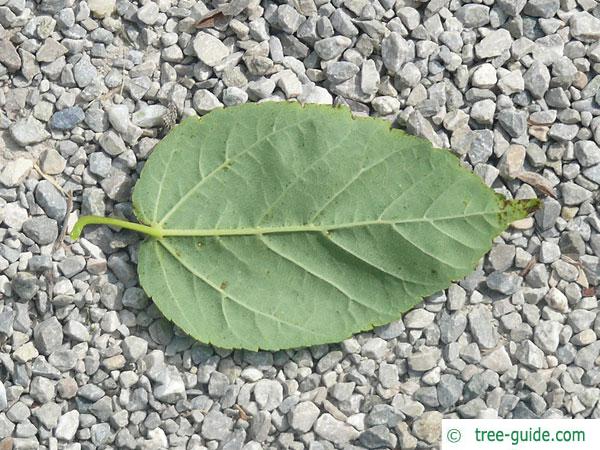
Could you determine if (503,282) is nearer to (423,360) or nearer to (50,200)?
(423,360)

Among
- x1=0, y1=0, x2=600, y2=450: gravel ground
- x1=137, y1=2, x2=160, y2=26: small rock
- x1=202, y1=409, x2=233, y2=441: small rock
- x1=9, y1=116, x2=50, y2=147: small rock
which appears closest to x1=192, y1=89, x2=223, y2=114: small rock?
x1=0, y1=0, x2=600, y2=450: gravel ground

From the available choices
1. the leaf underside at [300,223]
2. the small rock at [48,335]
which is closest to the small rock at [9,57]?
the leaf underside at [300,223]

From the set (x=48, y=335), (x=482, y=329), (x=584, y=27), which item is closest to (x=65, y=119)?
(x=48, y=335)

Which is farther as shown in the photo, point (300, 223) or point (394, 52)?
point (394, 52)

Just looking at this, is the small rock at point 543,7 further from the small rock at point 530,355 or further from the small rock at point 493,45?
the small rock at point 530,355

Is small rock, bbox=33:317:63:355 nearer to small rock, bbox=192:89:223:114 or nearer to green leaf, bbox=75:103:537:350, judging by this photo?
green leaf, bbox=75:103:537:350

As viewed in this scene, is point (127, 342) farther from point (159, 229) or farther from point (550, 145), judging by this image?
point (550, 145)

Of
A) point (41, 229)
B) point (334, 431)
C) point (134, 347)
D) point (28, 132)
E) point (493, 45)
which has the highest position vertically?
point (493, 45)
